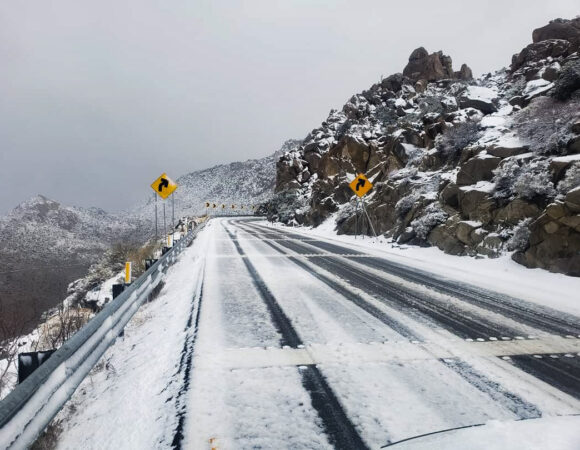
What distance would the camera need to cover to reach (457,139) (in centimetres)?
1819

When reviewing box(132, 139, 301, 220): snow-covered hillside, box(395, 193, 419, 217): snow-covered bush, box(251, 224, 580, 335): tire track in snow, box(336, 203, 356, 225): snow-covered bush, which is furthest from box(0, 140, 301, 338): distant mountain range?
box(251, 224, 580, 335): tire track in snow

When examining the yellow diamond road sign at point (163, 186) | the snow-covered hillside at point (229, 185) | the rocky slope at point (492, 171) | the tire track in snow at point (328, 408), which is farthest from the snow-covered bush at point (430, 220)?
the snow-covered hillside at point (229, 185)

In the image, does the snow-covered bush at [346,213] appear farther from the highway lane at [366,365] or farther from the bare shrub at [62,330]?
the bare shrub at [62,330]

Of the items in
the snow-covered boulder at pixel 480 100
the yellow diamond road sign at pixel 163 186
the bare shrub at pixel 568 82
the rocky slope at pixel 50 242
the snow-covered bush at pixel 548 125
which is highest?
the snow-covered boulder at pixel 480 100

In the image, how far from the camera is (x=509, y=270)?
1041cm

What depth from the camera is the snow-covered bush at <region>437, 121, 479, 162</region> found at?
17844mm

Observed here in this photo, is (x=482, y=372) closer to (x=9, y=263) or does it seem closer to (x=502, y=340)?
(x=502, y=340)

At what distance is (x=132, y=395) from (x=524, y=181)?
12.3 metres

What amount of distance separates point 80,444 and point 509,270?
36.1ft

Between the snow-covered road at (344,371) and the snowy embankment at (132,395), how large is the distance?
21 mm

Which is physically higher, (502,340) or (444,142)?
(444,142)

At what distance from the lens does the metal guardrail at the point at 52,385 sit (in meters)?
2.26

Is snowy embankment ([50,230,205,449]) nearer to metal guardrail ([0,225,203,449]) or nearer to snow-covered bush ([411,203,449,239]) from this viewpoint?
metal guardrail ([0,225,203,449])

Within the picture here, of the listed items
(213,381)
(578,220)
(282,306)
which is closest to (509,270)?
(578,220)
